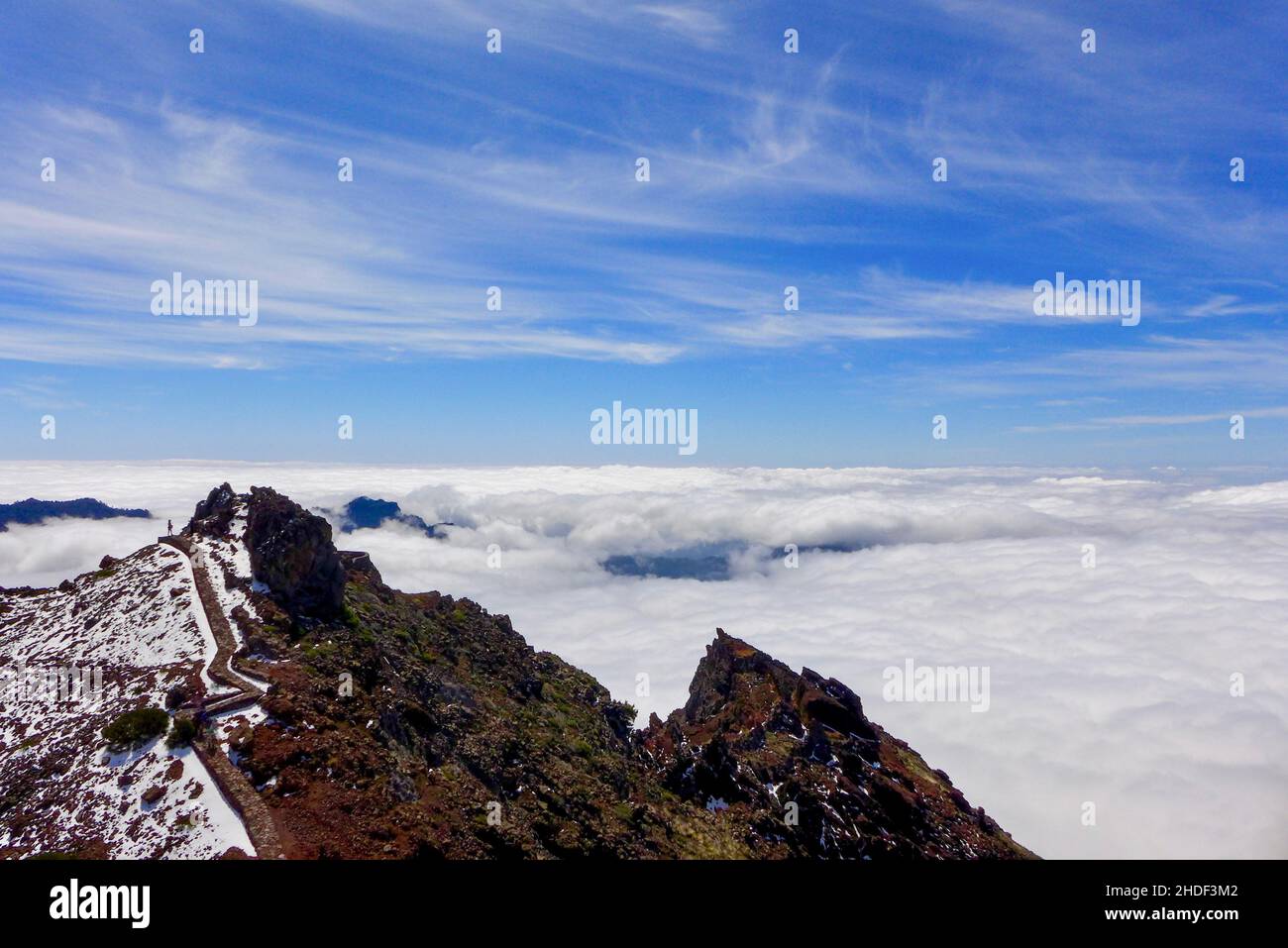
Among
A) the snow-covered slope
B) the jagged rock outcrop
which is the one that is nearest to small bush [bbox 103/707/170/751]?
the snow-covered slope

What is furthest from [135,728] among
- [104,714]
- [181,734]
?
[104,714]

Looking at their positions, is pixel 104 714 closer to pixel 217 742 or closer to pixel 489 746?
pixel 217 742

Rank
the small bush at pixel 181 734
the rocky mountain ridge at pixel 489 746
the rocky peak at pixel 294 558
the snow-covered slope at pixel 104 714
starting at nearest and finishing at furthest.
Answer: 1. the snow-covered slope at pixel 104 714
2. the rocky mountain ridge at pixel 489 746
3. the small bush at pixel 181 734
4. the rocky peak at pixel 294 558

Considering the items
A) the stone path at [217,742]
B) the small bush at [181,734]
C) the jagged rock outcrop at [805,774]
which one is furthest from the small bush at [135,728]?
the jagged rock outcrop at [805,774]

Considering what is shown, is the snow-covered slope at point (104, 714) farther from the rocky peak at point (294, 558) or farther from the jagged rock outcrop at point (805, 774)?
the jagged rock outcrop at point (805, 774)

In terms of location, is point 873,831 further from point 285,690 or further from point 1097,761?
point 1097,761
